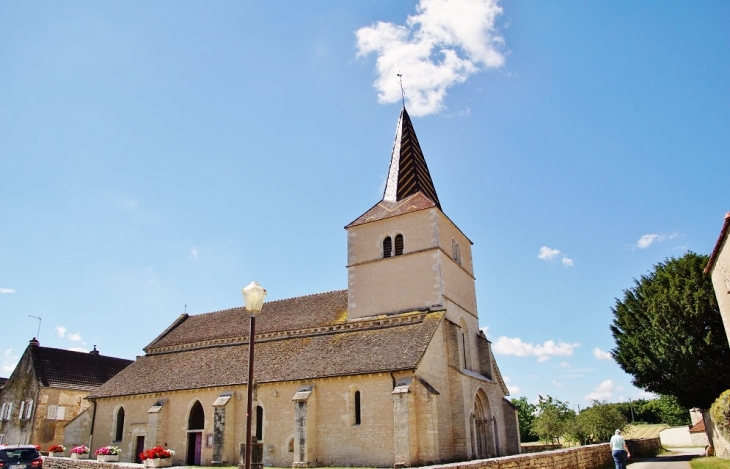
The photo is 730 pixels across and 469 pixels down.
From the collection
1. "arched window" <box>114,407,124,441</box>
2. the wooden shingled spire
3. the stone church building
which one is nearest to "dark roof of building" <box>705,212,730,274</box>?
the stone church building

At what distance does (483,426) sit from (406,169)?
48.9ft

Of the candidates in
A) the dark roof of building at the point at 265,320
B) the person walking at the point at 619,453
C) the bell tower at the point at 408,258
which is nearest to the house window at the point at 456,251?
the bell tower at the point at 408,258

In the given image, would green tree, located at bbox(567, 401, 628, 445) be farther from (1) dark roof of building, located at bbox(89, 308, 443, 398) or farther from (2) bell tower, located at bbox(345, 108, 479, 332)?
(1) dark roof of building, located at bbox(89, 308, 443, 398)

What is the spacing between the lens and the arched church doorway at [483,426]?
24.7 m

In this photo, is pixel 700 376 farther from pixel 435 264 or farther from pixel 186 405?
pixel 186 405

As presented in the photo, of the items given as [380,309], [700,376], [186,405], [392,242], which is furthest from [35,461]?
[700,376]

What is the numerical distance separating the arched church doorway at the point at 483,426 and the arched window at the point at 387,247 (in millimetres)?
8469

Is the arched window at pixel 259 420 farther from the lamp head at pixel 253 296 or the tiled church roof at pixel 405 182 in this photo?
the lamp head at pixel 253 296

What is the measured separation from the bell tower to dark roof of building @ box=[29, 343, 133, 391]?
76.8 feet

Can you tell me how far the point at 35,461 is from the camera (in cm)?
1861

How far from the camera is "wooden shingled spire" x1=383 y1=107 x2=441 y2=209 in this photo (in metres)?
30.0

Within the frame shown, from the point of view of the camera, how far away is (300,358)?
82.6 feet

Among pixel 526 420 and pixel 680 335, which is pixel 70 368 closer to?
pixel 680 335

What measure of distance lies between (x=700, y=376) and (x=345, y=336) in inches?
655
